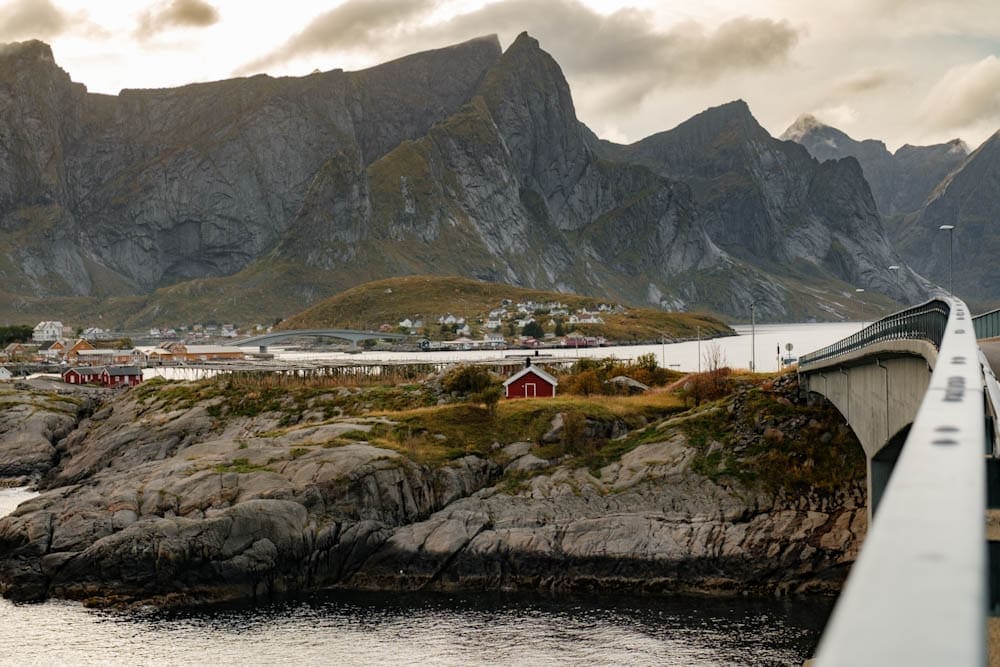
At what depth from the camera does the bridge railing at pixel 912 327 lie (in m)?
34.0

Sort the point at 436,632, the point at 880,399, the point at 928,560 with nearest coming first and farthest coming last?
the point at 928,560, the point at 880,399, the point at 436,632

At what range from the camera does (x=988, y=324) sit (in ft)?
175

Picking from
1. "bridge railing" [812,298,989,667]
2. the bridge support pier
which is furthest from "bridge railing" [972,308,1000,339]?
"bridge railing" [812,298,989,667]

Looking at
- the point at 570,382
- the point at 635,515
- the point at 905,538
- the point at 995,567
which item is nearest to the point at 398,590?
the point at 635,515

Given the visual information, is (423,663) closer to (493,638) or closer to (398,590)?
(493,638)

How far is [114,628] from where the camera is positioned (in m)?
58.6

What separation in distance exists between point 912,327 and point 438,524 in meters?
40.2

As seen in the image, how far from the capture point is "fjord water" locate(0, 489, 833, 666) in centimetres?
5288

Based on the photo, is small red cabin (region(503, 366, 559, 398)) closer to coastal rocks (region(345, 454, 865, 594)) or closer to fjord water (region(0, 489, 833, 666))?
coastal rocks (region(345, 454, 865, 594))

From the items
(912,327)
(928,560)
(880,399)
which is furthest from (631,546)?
(928,560)

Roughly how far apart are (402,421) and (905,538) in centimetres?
8548

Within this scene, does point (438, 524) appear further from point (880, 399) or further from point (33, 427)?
point (33, 427)

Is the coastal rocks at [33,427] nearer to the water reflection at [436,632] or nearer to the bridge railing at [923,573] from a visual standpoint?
the water reflection at [436,632]

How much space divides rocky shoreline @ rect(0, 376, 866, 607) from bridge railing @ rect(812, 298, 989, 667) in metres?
62.8
